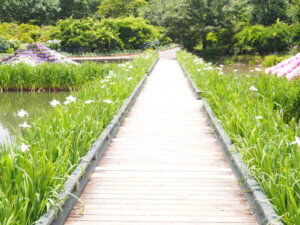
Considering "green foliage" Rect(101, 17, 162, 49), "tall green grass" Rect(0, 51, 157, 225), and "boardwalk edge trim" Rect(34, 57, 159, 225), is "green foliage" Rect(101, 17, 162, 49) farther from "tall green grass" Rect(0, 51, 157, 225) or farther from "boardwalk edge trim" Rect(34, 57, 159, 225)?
"tall green grass" Rect(0, 51, 157, 225)

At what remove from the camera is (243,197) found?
353cm

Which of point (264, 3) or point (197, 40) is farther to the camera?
point (264, 3)

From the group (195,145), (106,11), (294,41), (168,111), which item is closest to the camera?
(195,145)

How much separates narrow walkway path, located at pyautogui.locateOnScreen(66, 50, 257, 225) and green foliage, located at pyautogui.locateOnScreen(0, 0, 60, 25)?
43.4 m

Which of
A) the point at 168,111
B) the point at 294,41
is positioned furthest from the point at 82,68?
the point at 294,41

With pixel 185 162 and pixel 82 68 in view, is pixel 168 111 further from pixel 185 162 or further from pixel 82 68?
pixel 82 68

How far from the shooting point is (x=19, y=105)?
37.0ft

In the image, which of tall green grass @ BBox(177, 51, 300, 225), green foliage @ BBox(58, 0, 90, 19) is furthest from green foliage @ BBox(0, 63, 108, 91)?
green foliage @ BBox(58, 0, 90, 19)

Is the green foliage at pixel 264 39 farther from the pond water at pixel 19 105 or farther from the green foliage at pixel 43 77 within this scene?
the pond water at pixel 19 105

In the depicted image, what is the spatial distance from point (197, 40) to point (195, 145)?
1096 inches

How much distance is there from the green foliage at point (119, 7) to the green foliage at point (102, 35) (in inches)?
546

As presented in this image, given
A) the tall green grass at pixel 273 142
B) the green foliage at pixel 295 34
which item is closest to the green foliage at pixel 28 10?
the green foliage at pixel 295 34

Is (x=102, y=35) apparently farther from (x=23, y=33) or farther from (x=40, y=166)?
(x=40, y=166)

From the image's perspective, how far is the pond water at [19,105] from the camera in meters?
8.94
